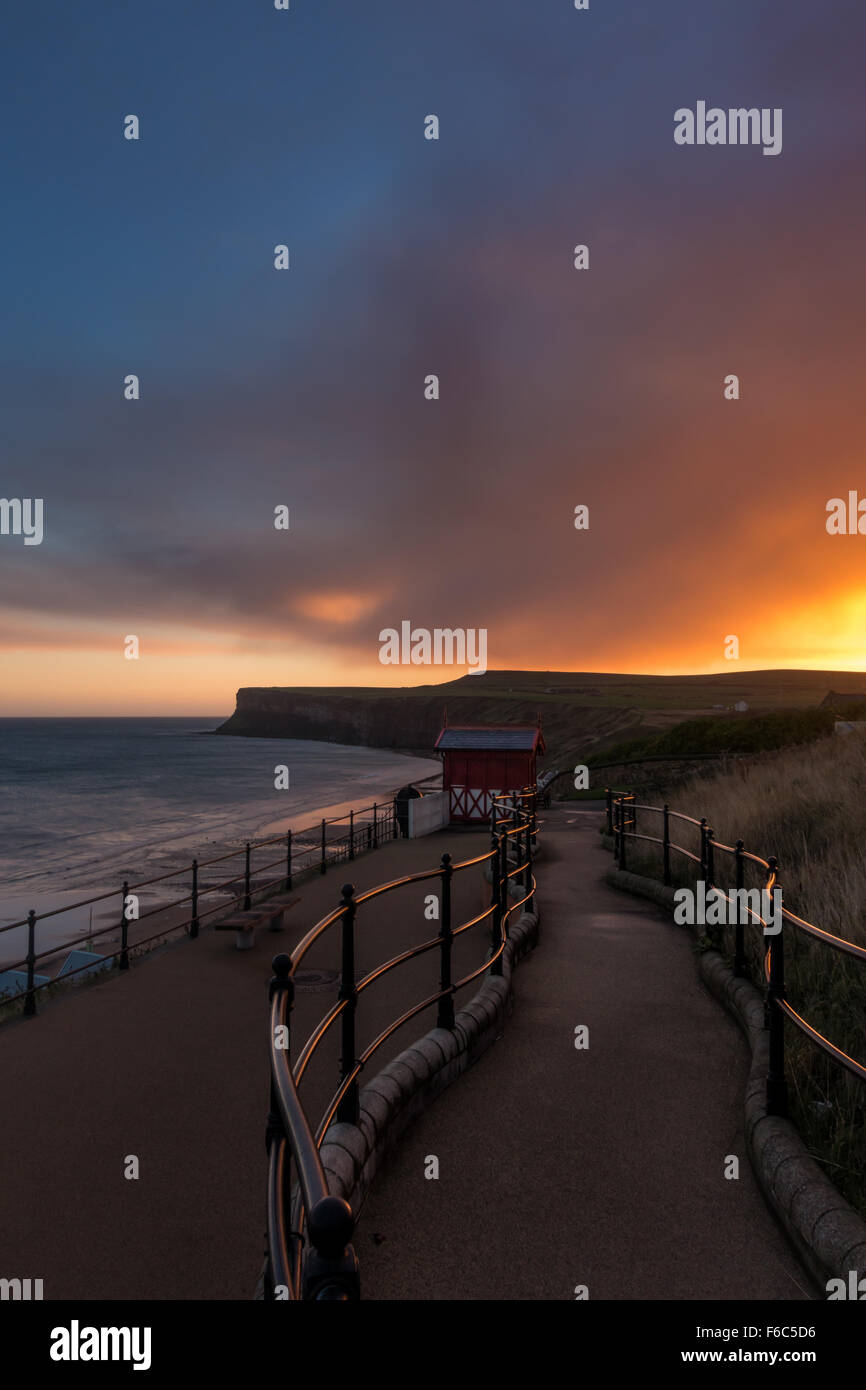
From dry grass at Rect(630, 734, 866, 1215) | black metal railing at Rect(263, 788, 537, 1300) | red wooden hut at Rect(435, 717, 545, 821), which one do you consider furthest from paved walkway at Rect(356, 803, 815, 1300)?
red wooden hut at Rect(435, 717, 545, 821)

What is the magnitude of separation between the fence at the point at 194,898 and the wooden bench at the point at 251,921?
0.58 m

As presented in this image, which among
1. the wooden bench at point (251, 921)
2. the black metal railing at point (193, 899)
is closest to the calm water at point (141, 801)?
the black metal railing at point (193, 899)

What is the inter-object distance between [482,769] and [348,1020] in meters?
26.0

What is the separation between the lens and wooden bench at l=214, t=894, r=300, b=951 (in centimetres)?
1217

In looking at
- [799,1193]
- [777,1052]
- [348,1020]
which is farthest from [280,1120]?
[777,1052]

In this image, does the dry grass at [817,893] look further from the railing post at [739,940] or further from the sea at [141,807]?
the sea at [141,807]

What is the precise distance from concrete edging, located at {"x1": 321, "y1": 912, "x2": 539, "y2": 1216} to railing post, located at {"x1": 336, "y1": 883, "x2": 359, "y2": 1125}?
0.21 feet

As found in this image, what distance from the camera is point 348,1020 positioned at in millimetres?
4246

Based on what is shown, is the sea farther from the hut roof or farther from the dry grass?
the dry grass

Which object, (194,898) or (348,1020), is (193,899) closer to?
(194,898)

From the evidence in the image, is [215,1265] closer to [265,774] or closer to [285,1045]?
[285,1045]
